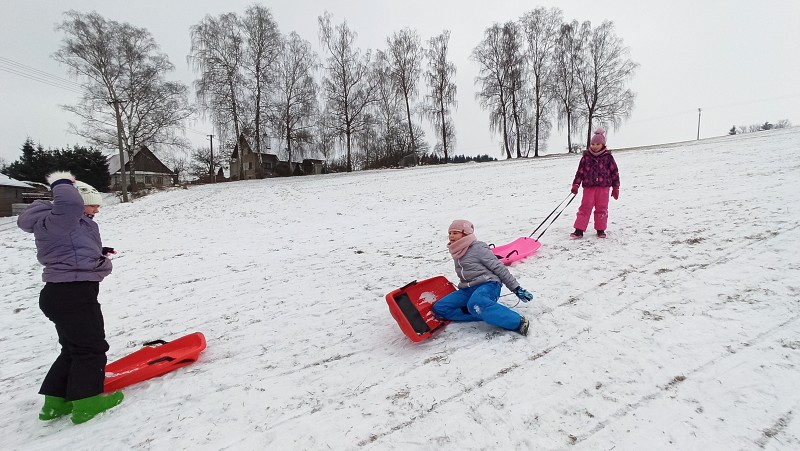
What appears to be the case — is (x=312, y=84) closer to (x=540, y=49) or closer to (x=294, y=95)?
(x=294, y=95)

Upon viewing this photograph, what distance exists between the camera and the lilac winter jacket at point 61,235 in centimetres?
256

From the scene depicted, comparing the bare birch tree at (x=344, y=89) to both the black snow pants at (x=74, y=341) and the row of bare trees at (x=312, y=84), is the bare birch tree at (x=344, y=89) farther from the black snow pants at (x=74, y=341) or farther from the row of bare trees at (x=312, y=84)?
the black snow pants at (x=74, y=341)

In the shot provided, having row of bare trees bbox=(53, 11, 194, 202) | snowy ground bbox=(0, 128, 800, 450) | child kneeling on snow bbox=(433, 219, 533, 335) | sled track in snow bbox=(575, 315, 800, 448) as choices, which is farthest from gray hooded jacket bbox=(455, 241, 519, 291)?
row of bare trees bbox=(53, 11, 194, 202)

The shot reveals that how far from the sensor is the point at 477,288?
3.39m

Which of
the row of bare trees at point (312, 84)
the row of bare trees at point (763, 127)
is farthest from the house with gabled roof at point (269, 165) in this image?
the row of bare trees at point (763, 127)

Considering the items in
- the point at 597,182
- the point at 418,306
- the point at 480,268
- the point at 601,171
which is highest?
the point at 601,171

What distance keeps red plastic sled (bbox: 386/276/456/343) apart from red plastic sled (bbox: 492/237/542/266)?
1.41m

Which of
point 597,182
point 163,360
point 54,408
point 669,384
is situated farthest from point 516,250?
point 54,408

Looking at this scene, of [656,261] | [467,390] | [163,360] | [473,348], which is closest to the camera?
[467,390]

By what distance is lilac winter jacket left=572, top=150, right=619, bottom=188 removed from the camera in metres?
5.89

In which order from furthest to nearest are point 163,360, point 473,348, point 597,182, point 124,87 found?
point 124,87, point 597,182, point 163,360, point 473,348

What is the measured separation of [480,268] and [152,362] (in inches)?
118

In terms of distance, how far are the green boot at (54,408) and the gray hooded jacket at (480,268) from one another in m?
3.28

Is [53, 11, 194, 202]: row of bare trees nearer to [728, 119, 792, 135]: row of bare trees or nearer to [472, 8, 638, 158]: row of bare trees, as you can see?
[472, 8, 638, 158]: row of bare trees
